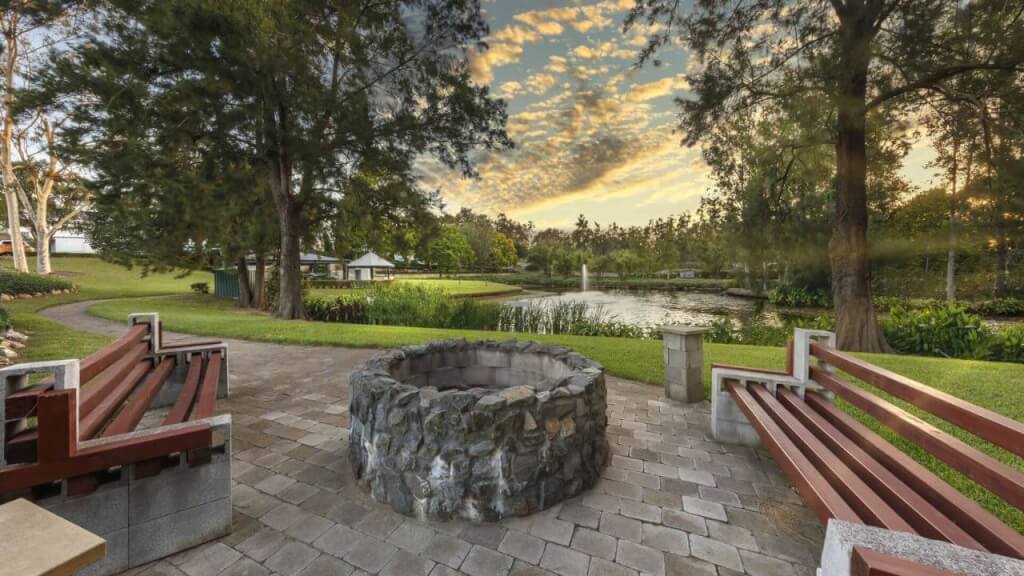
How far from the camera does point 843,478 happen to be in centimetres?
166

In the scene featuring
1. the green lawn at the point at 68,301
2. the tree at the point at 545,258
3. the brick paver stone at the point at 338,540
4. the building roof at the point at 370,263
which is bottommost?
the brick paver stone at the point at 338,540

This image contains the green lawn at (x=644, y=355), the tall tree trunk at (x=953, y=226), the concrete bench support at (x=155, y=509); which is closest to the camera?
the concrete bench support at (x=155, y=509)

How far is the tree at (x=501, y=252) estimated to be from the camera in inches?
2098

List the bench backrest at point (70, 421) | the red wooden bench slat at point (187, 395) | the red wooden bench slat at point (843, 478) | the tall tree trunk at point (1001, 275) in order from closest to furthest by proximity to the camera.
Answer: the red wooden bench slat at point (843, 478) < the bench backrest at point (70, 421) < the red wooden bench slat at point (187, 395) < the tall tree trunk at point (1001, 275)

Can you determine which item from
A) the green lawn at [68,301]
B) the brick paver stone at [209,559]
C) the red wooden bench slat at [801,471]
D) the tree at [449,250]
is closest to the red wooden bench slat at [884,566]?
the red wooden bench slat at [801,471]

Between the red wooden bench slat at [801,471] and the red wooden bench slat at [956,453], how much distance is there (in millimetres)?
410

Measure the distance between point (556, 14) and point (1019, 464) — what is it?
31.6 ft

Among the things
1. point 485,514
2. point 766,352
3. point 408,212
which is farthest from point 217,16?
point 766,352

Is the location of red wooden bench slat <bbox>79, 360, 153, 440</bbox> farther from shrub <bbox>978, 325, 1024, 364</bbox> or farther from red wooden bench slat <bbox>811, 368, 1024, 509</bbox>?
shrub <bbox>978, 325, 1024, 364</bbox>

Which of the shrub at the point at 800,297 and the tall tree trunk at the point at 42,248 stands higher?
the tall tree trunk at the point at 42,248

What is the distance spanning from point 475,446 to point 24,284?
70.9 ft

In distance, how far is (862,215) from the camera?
24.1 ft

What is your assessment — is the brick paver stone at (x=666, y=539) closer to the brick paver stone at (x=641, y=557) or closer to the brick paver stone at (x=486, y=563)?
the brick paver stone at (x=641, y=557)

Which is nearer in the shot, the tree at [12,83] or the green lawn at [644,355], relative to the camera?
the green lawn at [644,355]
